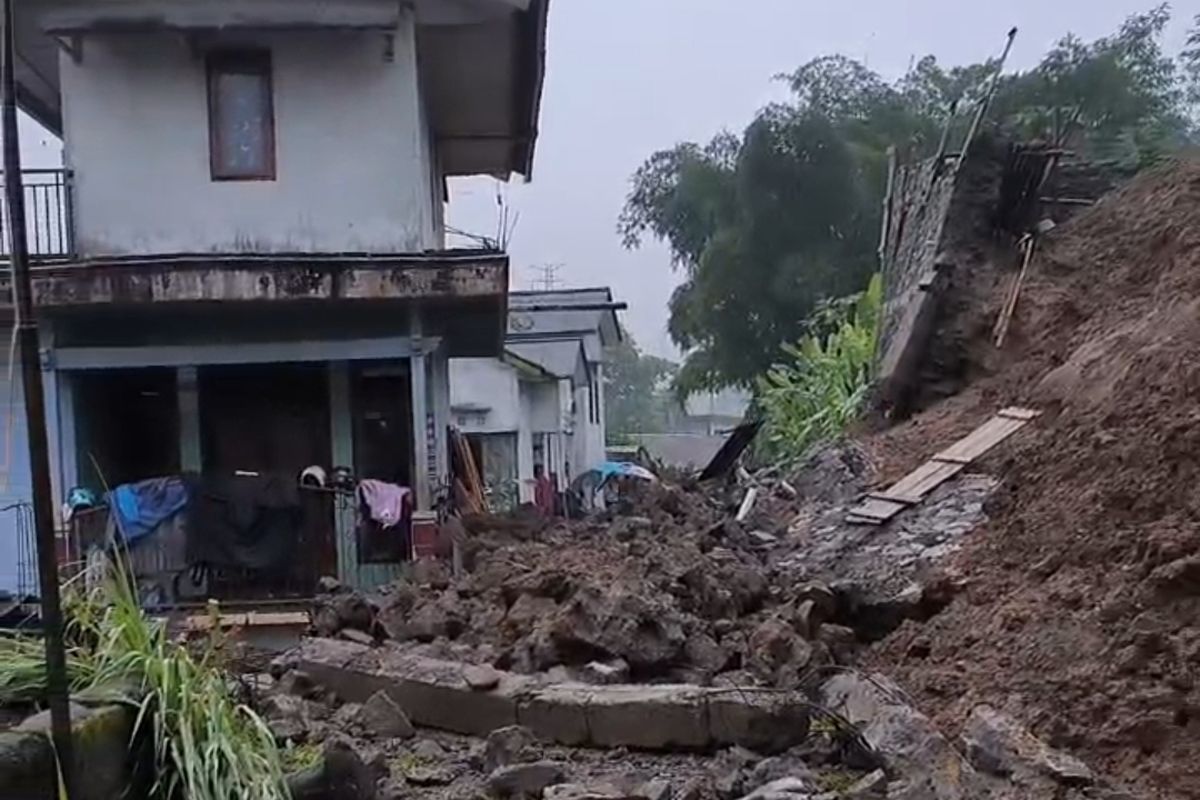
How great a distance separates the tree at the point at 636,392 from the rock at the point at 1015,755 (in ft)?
193

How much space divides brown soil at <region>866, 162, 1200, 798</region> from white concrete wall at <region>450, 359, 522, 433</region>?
12781 mm

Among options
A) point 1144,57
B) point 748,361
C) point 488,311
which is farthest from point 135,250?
point 1144,57

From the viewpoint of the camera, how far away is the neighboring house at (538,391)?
2356 centimetres

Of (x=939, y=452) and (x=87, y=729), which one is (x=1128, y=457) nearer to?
(x=939, y=452)

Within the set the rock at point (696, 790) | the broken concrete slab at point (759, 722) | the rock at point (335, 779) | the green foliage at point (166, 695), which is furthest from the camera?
the broken concrete slab at point (759, 722)

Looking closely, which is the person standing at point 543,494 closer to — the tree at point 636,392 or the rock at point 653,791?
the rock at point 653,791

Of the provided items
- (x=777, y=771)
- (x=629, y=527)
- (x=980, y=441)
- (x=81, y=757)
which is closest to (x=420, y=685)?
(x=777, y=771)

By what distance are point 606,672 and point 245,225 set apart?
680 cm

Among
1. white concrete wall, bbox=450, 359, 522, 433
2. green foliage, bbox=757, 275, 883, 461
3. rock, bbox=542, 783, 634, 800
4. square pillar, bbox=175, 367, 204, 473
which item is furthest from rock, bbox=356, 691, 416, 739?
white concrete wall, bbox=450, 359, 522, 433

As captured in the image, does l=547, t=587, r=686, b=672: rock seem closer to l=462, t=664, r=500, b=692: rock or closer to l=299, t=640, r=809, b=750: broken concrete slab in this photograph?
l=299, t=640, r=809, b=750: broken concrete slab

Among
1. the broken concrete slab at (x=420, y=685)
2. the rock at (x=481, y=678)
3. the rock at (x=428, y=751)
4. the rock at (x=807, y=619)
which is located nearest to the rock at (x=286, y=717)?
the broken concrete slab at (x=420, y=685)

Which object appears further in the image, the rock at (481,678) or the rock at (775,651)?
the rock at (775,651)

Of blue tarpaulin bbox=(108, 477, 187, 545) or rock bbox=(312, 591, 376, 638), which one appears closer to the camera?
rock bbox=(312, 591, 376, 638)

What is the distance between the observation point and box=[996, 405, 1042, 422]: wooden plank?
33.7 feet
